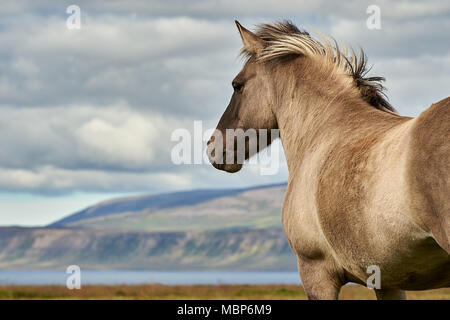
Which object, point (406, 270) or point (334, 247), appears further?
point (334, 247)

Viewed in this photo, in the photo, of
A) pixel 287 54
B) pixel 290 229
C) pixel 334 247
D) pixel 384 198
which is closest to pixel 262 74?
pixel 287 54

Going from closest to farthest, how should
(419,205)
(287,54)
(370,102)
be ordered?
(419,205)
(370,102)
(287,54)

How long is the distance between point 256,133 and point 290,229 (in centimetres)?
193

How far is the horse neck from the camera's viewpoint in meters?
6.71

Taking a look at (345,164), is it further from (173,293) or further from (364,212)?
(173,293)

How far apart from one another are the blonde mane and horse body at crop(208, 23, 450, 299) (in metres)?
0.01

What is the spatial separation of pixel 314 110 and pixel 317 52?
761 millimetres
